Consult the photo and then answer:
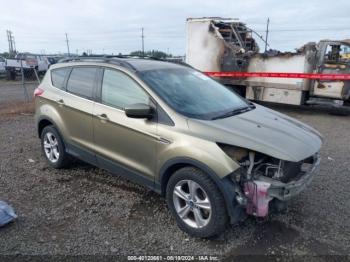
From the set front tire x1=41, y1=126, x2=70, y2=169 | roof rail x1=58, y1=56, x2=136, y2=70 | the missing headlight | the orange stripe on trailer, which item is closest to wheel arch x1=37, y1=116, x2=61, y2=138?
front tire x1=41, y1=126, x2=70, y2=169

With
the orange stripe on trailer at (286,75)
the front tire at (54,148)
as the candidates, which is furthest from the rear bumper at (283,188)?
the orange stripe on trailer at (286,75)

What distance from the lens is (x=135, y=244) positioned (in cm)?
325

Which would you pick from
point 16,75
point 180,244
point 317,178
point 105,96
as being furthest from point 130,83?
point 16,75

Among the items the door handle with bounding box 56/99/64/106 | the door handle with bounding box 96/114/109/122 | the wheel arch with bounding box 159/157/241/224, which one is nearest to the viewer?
the wheel arch with bounding box 159/157/241/224

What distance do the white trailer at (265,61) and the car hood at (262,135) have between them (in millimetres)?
6759

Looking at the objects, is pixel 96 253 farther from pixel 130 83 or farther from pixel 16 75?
pixel 16 75

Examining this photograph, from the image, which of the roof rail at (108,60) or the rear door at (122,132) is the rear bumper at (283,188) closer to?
the rear door at (122,132)

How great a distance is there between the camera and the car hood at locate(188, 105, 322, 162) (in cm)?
301

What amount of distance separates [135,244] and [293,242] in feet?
5.26

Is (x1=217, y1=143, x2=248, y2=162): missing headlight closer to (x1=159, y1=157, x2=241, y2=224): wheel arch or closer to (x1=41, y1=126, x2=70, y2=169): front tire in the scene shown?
(x1=159, y1=157, x2=241, y2=224): wheel arch

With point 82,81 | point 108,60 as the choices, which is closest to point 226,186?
point 108,60

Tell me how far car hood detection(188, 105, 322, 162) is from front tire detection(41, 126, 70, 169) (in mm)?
2500

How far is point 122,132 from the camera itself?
3.79m

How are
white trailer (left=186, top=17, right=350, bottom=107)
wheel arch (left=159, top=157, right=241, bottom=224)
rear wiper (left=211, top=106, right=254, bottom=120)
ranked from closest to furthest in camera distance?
1. wheel arch (left=159, top=157, right=241, bottom=224)
2. rear wiper (left=211, top=106, right=254, bottom=120)
3. white trailer (left=186, top=17, right=350, bottom=107)
